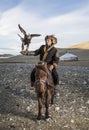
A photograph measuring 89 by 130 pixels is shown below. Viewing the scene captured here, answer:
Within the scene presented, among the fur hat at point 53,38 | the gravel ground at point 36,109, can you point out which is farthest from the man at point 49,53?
the gravel ground at point 36,109

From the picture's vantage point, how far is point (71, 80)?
73.9 feet

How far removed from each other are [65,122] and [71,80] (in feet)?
27.8

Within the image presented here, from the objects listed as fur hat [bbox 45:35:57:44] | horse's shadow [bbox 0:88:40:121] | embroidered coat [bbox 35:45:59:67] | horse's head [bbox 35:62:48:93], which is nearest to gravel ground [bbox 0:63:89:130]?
horse's shadow [bbox 0:88:40:121]

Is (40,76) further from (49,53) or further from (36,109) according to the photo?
(36,109)

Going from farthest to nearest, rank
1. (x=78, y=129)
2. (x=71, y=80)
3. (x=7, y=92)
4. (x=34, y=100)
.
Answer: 1. (x=71, y=80)
2. (x=7, y=92)
3. (x=34, y=100)
4. (x=78, y=129)

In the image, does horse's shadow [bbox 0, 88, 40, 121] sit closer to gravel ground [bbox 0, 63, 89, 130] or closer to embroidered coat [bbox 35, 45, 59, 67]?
gravel ground [bbox 0, 63, 89, 130]

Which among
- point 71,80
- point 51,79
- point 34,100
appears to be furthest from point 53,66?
point 71,80

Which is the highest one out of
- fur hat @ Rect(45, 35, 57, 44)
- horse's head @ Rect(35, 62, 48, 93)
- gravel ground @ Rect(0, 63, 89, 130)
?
fur hat @ Rect(45, 35, 57, 44)

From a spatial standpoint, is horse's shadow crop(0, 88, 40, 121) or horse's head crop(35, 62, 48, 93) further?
horse's shadow crop(0, 88, 40, 121)

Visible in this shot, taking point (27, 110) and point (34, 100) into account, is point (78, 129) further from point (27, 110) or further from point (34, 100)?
point (34, 100)

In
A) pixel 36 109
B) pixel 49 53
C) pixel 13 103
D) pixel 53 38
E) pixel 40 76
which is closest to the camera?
pixel 40 76

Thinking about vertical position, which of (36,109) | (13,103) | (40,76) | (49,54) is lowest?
(36,109)

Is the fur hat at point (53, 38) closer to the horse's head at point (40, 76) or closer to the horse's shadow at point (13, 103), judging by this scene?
the horse's head at point (40, 76)

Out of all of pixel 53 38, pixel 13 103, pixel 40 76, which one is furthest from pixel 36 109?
pixel 53 38
